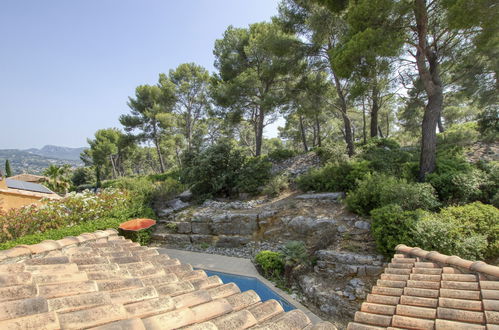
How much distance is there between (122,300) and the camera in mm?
1550

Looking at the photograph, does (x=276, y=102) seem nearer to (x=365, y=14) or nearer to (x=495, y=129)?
(x=365, y=14)

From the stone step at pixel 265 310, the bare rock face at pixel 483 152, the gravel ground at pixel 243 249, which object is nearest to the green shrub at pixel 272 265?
the gravel ground at pixel 243 249

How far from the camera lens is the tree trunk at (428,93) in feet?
24.9

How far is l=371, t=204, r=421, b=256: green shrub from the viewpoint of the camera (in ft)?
17.4

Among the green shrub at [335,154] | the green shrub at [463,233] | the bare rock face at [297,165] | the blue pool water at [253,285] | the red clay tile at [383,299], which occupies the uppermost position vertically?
the green shrub at [335,154]

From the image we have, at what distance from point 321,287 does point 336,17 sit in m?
10.3

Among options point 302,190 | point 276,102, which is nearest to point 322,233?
point 302,190

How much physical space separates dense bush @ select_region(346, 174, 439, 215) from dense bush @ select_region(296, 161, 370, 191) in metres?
1.05

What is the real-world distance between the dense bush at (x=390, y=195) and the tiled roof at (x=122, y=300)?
601 cm

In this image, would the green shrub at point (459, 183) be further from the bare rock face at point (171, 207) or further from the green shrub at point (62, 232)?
the green shrub at point (62, 232)

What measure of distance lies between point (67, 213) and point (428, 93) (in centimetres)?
1321

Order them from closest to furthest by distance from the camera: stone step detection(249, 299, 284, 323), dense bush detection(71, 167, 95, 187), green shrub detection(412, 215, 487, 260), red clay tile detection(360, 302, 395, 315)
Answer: stone step detection(249, 299, 284, 323)
red clay tile detection(360, 302, 395, 315)
green shrub detection(412, 215, 487, 260)
dense bush detection(71, 167, 95, 187)

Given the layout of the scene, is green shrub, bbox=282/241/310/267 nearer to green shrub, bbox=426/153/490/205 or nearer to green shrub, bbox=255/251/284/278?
green shrub, bbox=255/251/284/278

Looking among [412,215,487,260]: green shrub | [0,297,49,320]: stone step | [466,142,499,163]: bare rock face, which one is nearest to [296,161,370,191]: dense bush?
[412,215,487,260]: green shrub
